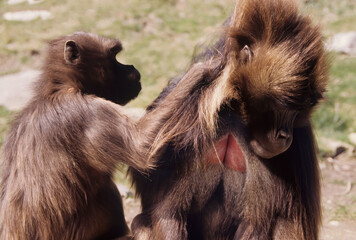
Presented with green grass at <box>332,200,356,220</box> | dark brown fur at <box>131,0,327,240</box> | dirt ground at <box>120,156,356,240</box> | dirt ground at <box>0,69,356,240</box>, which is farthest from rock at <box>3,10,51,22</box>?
dark brown fur at <box>131,0,327,240</box>

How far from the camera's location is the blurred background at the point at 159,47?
275 inches

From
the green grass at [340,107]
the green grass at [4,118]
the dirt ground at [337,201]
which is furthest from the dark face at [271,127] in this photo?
the green grass at [4,118]

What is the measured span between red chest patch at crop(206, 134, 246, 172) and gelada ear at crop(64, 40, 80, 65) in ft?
4.52

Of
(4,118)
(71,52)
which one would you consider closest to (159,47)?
(4,118)

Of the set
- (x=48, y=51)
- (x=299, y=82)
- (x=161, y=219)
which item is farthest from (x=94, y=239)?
(x=299, y=82)

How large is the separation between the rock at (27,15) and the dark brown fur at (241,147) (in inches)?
312

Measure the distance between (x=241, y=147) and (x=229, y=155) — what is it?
4.2 inches

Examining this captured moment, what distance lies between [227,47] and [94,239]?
1784 mm

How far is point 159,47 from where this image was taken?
1012 centimetres

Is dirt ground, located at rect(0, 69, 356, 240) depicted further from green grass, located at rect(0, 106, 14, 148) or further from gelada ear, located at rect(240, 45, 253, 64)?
gelada ear, located at rect(240, 45, 253, 64)

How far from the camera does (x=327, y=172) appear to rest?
6879 millimetres

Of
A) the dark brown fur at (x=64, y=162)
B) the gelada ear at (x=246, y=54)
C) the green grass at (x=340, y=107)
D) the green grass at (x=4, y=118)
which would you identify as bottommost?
the green grass at (x=4, y=118)

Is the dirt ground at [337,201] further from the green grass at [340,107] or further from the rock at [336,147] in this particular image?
the green grass at [340,107]

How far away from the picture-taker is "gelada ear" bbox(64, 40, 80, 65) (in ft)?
14.1
